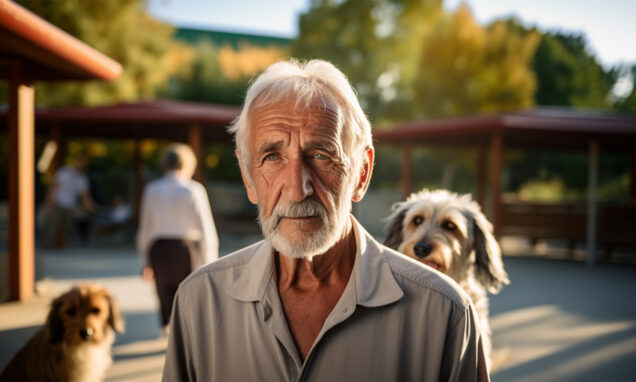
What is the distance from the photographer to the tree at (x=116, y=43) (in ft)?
57.4

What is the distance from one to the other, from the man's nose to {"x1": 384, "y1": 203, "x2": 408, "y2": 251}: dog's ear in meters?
2.24

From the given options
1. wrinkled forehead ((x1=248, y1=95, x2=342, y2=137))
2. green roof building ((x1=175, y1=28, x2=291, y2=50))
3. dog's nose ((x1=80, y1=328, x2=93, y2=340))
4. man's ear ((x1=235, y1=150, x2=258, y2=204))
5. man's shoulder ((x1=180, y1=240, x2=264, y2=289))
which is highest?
green roof building ((x1=175, y1=28, x2=291, y2=50))

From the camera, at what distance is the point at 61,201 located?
13359 millimetres

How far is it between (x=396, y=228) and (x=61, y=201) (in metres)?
11.5

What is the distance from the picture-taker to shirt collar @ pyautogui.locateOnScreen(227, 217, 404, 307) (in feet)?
5.97

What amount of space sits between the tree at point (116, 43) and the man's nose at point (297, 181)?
651 inches

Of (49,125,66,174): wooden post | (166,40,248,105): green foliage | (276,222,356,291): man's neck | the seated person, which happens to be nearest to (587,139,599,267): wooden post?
(276,222,356,291): man's neck

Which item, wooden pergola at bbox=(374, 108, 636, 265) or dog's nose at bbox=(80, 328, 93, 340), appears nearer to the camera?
dog's nose at bbox=(80, 328, 93, 340)

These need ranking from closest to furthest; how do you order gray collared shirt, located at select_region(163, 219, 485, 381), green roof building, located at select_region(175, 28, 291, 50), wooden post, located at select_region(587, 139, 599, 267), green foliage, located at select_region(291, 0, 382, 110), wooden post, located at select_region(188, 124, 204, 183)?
gray collared shirt, located at select_region(163, 219, 485, 381), wooden post, located at select_region(587, 139, 599, 267), wooden post, located at select_region(188, 124, 204, 183), green foliage, located at select_region(291, 0, 382, 110), green roof building, located at select_region(175, 28, 291, 50)

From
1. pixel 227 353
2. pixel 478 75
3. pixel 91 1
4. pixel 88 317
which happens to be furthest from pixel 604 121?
pixel 91 1

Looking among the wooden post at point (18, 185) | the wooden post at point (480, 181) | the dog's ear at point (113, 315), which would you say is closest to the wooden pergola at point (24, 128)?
the wooden post at point (18, 185)

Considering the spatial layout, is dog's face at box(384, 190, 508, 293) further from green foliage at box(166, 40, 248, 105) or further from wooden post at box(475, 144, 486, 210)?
green foliage at box(166, 40, 248, 105)

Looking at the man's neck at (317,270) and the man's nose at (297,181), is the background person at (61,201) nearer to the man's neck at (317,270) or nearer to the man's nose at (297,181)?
the man's neck at (317,270)

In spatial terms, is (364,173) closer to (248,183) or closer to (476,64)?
(248,183)
